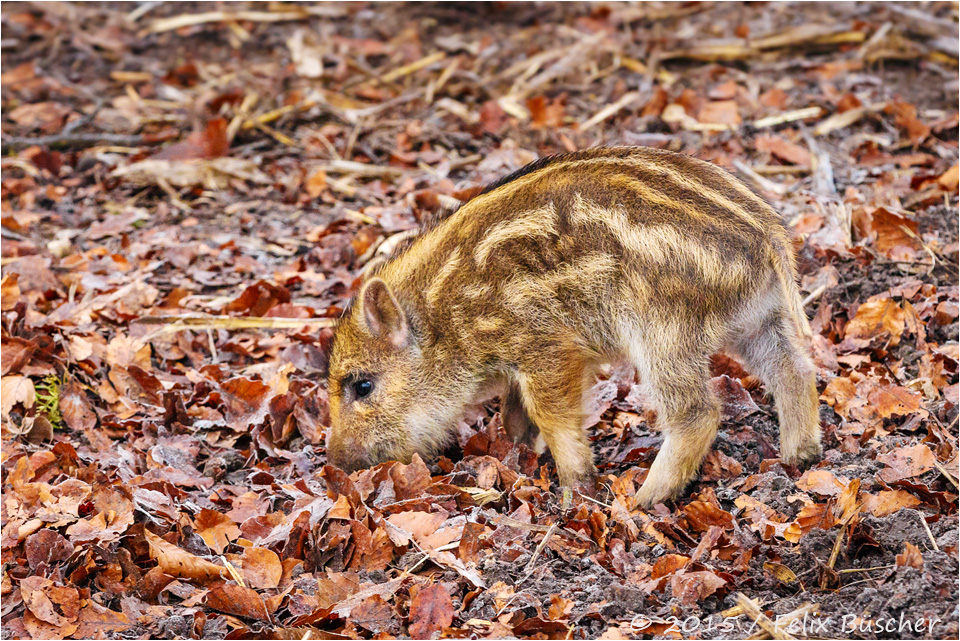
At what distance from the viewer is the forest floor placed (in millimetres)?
3703

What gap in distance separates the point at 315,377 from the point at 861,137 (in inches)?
179

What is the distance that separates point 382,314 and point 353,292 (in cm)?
155

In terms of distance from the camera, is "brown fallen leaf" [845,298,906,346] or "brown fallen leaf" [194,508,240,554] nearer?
"brown fallen leaf" [194,508,240,554]

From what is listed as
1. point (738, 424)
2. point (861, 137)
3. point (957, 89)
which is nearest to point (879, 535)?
point (738, 424)

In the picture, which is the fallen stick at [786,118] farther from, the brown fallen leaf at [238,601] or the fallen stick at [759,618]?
the brown fallen leaf at [238,601]

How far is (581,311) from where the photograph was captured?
14.4 ft

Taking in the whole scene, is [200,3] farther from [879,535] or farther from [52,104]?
[879,535]

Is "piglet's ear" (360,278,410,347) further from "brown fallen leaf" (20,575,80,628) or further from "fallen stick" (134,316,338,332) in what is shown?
"brown fallen leaf" (20,575,80,628)

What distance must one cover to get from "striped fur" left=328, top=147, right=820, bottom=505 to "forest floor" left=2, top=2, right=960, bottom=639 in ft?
0.89

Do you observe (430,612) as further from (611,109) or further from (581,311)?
(611,109)

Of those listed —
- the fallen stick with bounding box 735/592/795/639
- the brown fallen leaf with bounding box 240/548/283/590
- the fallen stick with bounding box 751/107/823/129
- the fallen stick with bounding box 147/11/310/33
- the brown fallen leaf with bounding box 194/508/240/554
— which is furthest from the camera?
the fallen stick with bounding box 147/11/310/33

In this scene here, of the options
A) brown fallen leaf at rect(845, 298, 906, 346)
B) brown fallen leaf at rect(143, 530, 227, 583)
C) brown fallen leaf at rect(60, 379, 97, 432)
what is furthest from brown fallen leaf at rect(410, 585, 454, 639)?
brown fallen leaf at rect(845, 298, 906, 346)

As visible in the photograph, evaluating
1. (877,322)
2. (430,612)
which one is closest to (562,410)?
(430,612)

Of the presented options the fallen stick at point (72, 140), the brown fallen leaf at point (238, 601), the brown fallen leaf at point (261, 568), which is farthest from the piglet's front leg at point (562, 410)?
the fallen stick at point (72, 140)
